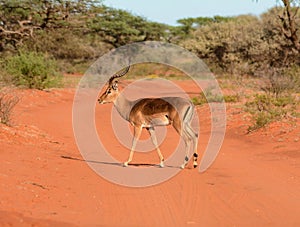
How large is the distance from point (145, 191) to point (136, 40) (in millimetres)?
50519

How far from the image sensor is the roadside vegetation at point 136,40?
20344 mm

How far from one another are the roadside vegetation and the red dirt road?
11.2 feet

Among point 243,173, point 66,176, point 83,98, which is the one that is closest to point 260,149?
point 243,173

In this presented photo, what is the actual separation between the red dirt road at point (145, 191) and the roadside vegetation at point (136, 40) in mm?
3418

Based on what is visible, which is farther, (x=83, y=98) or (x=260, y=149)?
(x=83, y=98)

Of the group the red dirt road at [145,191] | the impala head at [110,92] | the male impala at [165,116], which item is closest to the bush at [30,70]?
the red dirt road at [145,191]

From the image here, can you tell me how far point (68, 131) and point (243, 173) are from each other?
692cm

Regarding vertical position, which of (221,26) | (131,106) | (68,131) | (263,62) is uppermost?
(221,26)

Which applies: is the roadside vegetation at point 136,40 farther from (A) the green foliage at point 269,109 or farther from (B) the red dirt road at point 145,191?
(B) the red dirt road at point 145,191

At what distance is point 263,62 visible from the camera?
127 feet

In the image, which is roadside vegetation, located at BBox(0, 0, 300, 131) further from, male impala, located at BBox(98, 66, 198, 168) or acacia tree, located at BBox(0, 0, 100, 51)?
male impala, located at BBox(98, 66, 198, 168)

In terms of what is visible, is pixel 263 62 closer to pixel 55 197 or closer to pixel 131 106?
pixel 131 106

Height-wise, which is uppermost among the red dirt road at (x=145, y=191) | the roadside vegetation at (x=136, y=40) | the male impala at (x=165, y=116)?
the roadside vegetation at (x=136, y=40)

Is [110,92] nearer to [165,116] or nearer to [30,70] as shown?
[165,116]
